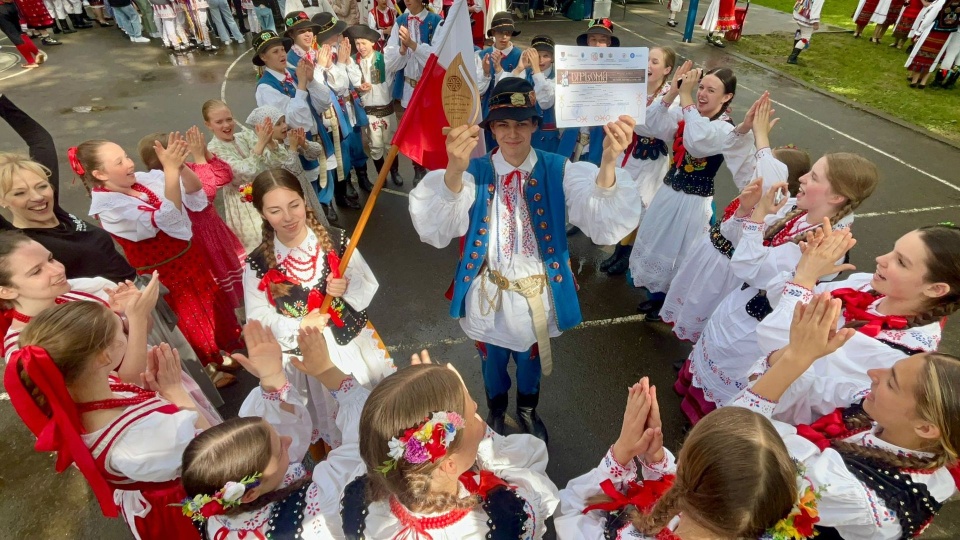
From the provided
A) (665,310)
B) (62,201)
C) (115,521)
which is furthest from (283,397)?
(62,201)

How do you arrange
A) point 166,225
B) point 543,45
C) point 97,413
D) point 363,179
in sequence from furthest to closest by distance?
point 363,179
point 543,45
point 166,225
point 97,413

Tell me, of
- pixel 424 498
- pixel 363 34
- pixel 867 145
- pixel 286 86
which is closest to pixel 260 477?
pixel 424 498

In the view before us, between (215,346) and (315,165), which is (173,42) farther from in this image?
(215,346)

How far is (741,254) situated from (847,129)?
26.6 ft

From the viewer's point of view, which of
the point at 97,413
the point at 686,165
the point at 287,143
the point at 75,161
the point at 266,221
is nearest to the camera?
the point at 97,413

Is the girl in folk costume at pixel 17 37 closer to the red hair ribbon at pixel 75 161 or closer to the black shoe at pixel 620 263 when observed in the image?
the red hair ribbon at pixel 75 161

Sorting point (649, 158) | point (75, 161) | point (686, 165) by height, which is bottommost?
point (649, 158)

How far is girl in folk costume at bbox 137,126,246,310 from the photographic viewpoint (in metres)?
3.68

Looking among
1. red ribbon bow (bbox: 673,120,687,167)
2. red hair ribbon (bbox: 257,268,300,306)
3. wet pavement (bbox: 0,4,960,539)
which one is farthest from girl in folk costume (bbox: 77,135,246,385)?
red ribbon bow (bbox: 673,120,687,167)

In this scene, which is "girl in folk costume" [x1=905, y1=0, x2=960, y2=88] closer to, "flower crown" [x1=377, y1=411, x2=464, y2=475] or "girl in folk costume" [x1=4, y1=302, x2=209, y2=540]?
"flower crown" [x1=377, y1=411, x2=464, y2=475]

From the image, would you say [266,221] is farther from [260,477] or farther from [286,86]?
[286,86]

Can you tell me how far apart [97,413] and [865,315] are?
3198 millimetres

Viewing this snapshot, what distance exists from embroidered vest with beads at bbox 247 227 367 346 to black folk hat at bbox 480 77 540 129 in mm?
1151

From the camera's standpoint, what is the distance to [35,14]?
42.3ft
